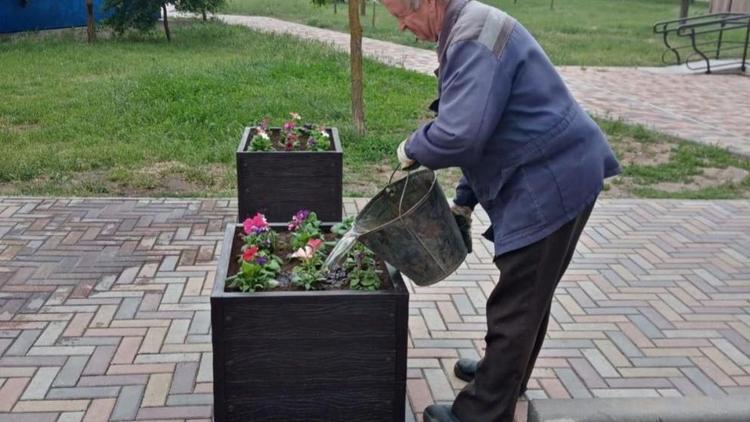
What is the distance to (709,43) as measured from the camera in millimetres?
17469

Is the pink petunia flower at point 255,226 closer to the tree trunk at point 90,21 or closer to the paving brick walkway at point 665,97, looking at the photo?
the paving brick walkway at point 665,97

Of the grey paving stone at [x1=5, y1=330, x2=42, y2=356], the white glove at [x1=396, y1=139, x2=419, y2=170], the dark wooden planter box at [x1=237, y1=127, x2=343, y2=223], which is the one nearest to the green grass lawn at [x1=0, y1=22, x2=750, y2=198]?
the dark wooden planter box at [x1=237, y1=127, x2=343, y2=223]

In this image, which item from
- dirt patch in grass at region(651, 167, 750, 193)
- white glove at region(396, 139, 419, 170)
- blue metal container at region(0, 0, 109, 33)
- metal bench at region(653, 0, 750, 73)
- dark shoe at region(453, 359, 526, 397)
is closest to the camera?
white glove at region(396, 139, 419, 170)

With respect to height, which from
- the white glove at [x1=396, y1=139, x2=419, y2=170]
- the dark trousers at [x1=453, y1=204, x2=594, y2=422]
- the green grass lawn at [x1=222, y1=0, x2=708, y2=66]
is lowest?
the green grass lawn at [x1=222, y1=0, x2=708, y2=66]

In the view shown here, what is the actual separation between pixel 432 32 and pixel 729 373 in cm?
212

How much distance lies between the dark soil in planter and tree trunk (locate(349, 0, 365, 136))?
4.59 meters

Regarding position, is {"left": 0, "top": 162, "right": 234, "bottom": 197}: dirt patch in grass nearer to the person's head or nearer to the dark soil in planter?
the dark soil in planter

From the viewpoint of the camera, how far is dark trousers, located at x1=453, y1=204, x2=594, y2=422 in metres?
2.66

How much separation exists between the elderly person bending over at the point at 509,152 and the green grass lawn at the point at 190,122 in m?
3.55

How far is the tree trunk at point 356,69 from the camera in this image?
7512mm

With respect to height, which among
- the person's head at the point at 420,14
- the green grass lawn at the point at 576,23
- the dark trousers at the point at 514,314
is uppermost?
the person's head at the point at 420,14

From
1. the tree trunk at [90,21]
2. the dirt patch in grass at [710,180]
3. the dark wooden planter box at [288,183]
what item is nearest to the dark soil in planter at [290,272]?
the dark wooden planter box at [288,183]

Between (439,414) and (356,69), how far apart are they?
17.2ft

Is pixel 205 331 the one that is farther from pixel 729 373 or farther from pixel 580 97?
pixel 580 97
